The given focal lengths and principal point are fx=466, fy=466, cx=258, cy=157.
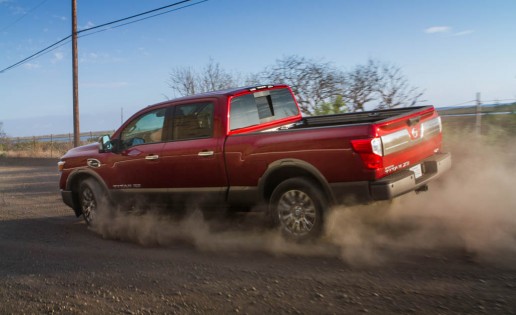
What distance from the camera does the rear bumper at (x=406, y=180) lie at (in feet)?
15.3

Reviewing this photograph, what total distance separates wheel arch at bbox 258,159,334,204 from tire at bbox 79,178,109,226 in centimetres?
288

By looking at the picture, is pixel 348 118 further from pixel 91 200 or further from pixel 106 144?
pixel 91 200

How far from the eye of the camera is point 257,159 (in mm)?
5422

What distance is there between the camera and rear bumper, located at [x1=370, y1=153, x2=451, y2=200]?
467 centimetres

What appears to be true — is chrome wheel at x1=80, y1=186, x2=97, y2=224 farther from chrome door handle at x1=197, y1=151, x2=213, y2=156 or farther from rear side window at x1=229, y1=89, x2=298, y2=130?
rear side window at x1=229, y1=89, x2=298, y2=130

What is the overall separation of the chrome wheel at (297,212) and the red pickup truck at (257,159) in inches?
0.4

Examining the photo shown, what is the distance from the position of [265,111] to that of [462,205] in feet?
9.72

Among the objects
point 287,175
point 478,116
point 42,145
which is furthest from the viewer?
point 42,145

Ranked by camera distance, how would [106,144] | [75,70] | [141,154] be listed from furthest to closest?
[75,70], [106,144], [141,154]

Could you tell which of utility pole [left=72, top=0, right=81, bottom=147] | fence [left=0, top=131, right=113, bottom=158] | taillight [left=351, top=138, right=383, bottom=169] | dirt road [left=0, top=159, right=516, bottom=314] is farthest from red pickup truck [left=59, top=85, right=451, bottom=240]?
fence [left=0, top=131, right=113, bottom=158]

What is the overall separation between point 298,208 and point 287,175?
405mm

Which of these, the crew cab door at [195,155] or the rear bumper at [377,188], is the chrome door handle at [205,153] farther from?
the rear bumper at [377,188]

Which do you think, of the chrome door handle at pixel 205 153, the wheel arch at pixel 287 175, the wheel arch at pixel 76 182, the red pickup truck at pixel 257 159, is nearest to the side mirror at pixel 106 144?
the red pickup truck at pixel 257 159

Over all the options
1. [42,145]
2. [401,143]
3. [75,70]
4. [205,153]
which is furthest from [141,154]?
[42,145]
